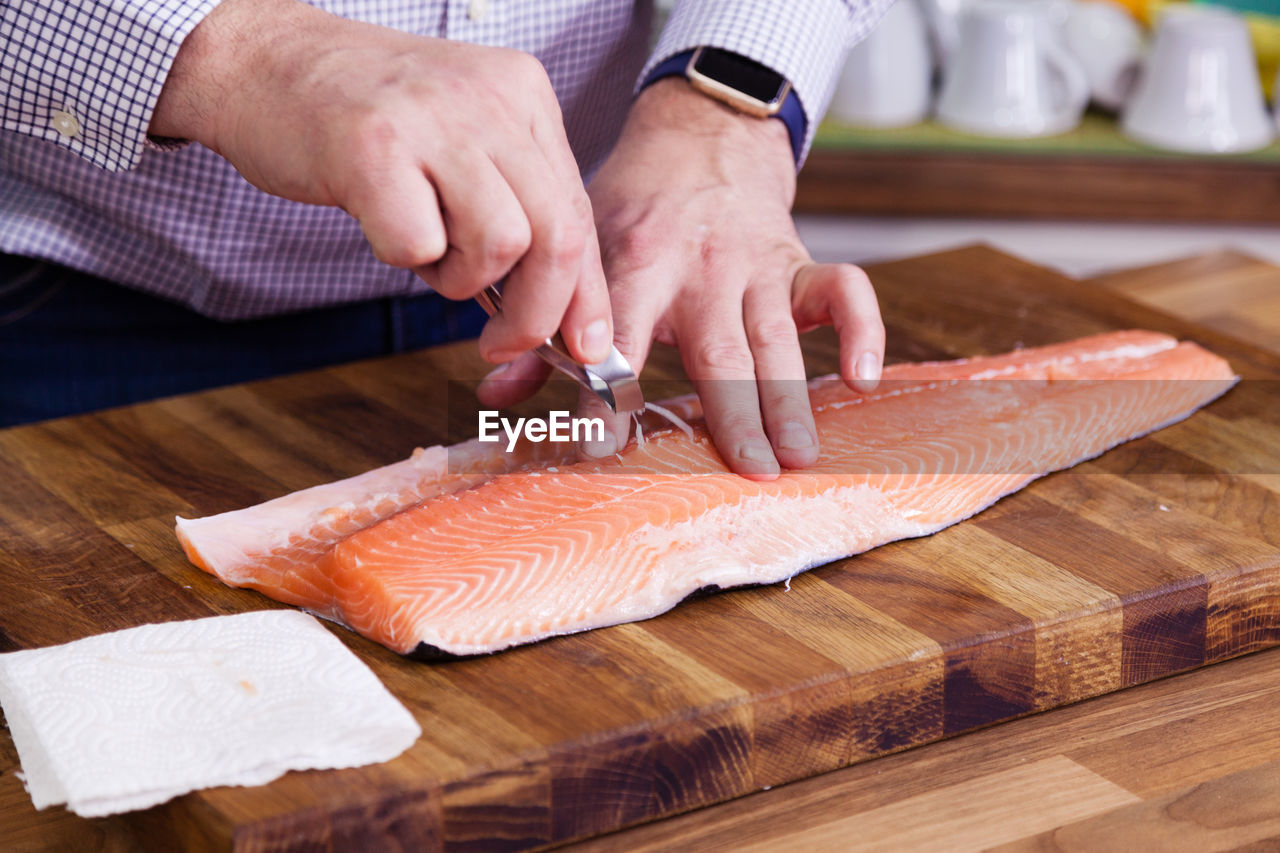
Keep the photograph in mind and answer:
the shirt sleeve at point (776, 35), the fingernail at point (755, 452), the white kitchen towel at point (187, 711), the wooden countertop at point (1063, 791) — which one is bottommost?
the wooden countertop at point (1063, 791)

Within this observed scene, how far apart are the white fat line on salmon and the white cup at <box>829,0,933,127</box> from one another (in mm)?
1525

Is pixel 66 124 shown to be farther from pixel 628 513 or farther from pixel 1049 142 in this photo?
pixel 1049 142

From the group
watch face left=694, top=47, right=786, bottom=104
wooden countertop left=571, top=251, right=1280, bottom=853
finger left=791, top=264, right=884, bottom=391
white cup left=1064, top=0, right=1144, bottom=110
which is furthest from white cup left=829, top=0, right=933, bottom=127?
wooden countertop left=571, top=251, right=1280, bottom=853

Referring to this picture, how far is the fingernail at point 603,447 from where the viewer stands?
1.67 m

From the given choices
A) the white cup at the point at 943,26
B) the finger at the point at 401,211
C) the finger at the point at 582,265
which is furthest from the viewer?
the white cup at the point at 943,26

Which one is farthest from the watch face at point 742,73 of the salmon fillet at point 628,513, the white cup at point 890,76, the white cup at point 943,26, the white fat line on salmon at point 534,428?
the white cup at point 943,26

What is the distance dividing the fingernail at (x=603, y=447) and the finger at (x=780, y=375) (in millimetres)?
197

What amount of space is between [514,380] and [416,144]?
2.04 feet

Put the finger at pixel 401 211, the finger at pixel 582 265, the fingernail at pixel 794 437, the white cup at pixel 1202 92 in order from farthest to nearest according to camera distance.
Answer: the white cup at pixel 1202 92 < the fingernail at pixel 794 437 < the finger at pixel 582 265 < the finger at pixel 401 211

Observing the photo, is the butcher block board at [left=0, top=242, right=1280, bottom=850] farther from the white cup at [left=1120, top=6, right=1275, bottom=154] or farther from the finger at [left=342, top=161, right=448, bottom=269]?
the white cup at [left=1120, top=6, right=1275, bottom=154]

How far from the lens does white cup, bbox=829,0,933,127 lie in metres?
3.03

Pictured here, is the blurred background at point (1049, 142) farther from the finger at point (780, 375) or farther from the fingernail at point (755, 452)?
the fingernail at point (755, 452)

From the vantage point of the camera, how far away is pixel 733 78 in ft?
6.51

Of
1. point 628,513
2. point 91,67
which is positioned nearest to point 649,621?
point 628,513
